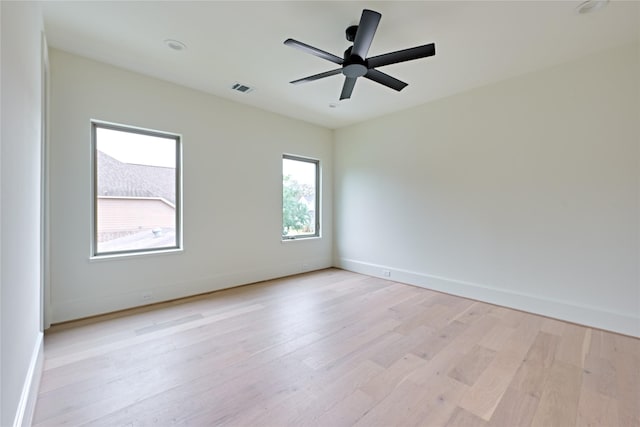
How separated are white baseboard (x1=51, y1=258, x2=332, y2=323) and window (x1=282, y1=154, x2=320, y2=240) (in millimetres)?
633

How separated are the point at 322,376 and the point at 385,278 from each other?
287 centimetres

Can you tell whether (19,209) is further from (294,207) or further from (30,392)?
(294,207)

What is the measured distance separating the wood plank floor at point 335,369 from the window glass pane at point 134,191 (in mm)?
873

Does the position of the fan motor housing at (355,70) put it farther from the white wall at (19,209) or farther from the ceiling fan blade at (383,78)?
the white wall at (19,209)

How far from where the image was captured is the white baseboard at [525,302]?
274 cm

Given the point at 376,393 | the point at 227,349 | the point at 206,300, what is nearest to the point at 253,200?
the point at 206,300

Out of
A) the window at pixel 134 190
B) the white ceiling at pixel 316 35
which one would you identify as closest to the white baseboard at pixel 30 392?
the window at pixel 134 190

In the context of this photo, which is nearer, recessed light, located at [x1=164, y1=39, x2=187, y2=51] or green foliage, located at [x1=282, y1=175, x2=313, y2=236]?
recessed light, located at [x1=164, y1=39, x2=187, y2=51]

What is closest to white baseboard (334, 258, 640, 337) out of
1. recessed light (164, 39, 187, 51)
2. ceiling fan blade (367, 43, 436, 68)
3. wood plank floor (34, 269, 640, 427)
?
wood plank floor (34, 269, 640, 427)

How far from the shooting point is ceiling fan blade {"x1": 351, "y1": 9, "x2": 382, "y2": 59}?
74.1 inches

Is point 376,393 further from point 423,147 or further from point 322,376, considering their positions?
point 423,147

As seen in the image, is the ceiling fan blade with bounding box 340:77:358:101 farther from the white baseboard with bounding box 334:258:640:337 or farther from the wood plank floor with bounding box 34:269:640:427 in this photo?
the white baseboard with bounding box 334:258:640:337

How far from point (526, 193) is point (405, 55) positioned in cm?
233

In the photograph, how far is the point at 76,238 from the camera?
2.95 meters
